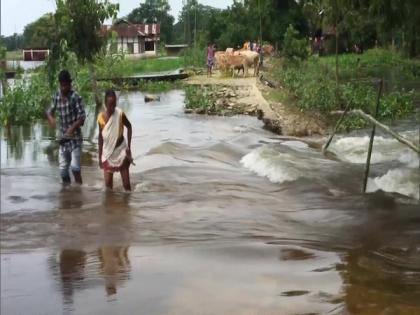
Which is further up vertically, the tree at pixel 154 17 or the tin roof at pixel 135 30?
the tree at pixel 154 17

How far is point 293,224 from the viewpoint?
22.2 feet

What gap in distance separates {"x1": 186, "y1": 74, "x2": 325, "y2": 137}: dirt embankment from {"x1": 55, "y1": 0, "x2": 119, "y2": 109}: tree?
11.6 feet

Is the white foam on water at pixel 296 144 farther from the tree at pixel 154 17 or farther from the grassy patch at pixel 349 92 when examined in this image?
the tree at pixel 154 17

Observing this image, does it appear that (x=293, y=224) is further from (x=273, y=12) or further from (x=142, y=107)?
(x=273, y=12)

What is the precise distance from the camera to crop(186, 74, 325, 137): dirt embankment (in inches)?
558

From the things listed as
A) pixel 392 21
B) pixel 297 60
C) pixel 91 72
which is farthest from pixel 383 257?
pixel 297 60

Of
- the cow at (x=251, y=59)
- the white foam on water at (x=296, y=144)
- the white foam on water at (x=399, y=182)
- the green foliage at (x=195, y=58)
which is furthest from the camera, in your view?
the green foliage at (x=195, y=58)

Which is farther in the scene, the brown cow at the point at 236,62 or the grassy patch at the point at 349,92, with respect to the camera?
the brown cow at the point at 236,62

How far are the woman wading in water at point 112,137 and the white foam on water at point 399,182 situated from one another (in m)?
3.39

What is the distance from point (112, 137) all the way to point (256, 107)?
10677 mm

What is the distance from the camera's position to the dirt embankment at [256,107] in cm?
1416

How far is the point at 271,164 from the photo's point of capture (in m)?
10.1

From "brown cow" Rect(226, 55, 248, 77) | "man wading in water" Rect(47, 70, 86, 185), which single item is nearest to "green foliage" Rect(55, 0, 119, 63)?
"brown cow" Rect(226, 55, 248, 77)

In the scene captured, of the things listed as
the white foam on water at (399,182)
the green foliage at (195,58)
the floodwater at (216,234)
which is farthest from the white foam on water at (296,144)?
the green foliage at (195,58)
